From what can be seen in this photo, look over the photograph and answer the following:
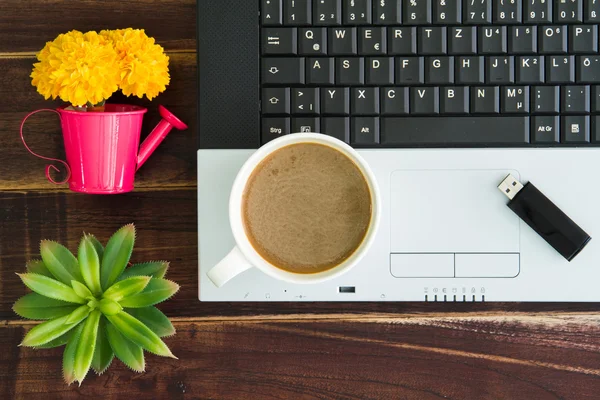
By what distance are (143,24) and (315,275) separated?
393mm

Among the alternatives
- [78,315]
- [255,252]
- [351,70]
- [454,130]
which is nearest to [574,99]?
[454,130]

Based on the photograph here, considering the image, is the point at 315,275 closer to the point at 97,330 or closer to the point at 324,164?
the point at 324,164

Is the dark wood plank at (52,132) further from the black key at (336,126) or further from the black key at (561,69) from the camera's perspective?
Result: the black key at (561,69)

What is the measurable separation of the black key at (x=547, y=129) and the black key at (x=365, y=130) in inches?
6.6

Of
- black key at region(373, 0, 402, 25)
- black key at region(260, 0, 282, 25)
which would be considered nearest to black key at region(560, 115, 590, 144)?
black key at region(373, 0, 402, 25)

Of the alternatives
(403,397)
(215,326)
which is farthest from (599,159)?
(215,326)

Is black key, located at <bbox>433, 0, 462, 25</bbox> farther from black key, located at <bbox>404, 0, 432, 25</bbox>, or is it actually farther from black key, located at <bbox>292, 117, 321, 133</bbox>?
black key, located at <bbox>292, 117, 321, 133</bbox>

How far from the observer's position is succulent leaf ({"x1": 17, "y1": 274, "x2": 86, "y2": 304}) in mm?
602

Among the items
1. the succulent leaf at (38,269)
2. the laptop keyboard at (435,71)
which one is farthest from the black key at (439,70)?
the succulent leaf at (38,269)

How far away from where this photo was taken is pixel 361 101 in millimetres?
605

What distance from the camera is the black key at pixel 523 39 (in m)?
0.60

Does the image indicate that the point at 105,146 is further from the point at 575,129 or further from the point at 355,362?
the point at 575,129

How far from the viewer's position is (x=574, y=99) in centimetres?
60

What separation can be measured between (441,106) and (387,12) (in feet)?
0.38
